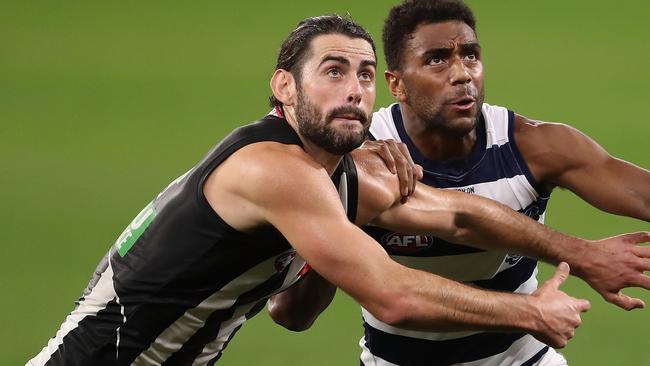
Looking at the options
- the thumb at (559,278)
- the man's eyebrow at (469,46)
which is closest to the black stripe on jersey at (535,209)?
the man's eyebrow at (469,46)

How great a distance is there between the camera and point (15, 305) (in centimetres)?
742

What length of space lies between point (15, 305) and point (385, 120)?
3.15m

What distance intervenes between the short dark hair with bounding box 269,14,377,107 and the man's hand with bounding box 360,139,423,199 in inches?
19.9

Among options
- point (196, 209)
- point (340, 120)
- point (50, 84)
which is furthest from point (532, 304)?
point (50, 84)

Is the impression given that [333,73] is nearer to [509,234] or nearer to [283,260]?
[283,260]

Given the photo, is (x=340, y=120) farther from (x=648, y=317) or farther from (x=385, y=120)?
(x=648, y=317)

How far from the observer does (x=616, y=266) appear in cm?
493

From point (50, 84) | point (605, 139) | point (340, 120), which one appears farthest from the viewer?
point (50, 84)

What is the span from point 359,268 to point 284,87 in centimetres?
87

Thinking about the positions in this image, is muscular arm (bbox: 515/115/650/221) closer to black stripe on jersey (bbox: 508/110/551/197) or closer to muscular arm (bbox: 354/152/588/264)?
black stripe on jersey (bbox: 508/110/551/197)

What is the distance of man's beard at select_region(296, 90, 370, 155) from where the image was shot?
4.24 m

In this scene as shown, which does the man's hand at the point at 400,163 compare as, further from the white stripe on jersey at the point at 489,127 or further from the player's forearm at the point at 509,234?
the white stripe on jersey at the point at 489,127

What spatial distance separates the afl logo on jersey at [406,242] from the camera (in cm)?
518

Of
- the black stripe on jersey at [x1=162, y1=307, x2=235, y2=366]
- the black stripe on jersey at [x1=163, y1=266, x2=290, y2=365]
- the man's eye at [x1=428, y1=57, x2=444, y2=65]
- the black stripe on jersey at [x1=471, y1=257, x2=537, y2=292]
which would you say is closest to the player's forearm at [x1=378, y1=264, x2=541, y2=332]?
the black stripe on jersey at [x1=163, y1=266, x2=290, y2=365]
